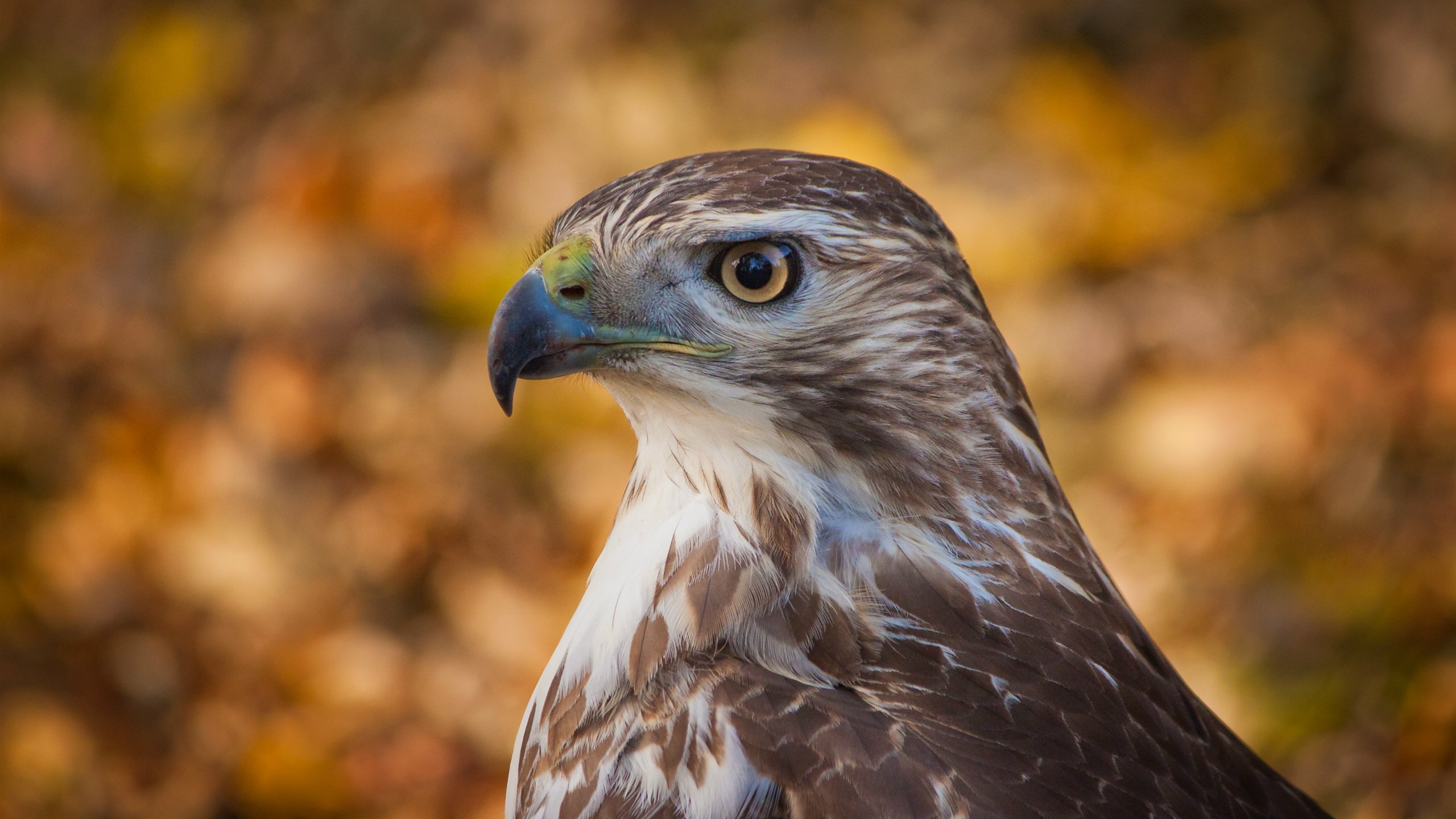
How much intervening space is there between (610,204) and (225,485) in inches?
117

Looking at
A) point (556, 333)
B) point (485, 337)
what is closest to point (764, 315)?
point (556, 333)

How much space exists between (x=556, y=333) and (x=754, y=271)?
12.4 inches

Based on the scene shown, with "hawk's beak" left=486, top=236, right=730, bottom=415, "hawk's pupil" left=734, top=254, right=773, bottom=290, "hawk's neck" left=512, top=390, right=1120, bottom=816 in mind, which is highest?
"hawk's pupil" left=734, top=254, right=773, bottom=290

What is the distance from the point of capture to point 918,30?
5328 millimetres

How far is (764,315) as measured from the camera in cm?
202

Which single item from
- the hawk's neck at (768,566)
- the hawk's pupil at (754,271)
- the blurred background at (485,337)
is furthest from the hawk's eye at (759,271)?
the blurred background at (485,337)

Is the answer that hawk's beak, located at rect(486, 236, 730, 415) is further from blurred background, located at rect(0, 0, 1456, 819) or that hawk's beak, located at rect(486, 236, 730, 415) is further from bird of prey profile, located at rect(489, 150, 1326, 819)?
blurred background, located at rect(0, 0, 1456, 819)

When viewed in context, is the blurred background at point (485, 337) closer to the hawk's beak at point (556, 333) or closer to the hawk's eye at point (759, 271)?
the hawk's beak at point (556, 333)

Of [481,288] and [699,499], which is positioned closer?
[699,499]

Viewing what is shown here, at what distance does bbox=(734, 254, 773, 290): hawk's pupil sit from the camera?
6.56ft

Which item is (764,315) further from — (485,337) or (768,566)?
(485,337)

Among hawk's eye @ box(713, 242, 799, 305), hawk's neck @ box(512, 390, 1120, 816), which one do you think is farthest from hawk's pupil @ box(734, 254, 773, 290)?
hawk's neck @ box(512, 390, 1120, 816)

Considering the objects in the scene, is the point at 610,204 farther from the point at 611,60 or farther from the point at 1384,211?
the point at 1384,211

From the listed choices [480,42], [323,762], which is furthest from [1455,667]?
[480,42]
